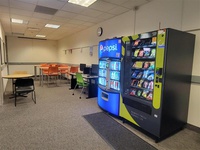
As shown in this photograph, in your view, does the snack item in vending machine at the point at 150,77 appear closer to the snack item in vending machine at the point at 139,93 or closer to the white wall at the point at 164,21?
the snack item in vending machine at the point at 139,93

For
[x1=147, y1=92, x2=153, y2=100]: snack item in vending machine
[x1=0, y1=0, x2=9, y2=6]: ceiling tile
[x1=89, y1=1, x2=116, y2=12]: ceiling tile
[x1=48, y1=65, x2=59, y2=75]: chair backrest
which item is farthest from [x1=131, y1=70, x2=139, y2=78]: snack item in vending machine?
[x1=48, y1=65, x2=59, y2=75]: chair backrest

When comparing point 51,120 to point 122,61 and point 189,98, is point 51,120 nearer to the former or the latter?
point 122,61

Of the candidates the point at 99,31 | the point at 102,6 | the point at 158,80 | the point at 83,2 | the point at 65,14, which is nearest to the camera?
the point at 158,80

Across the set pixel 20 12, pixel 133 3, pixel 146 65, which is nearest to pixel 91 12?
pixel 133 3

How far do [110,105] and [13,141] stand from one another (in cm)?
202

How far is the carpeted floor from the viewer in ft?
6.92

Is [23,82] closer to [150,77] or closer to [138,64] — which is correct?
[138,64]

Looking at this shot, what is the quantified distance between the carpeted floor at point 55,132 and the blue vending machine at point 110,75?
389 mm

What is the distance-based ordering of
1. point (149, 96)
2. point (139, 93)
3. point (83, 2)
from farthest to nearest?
point (83, 2) < point (139, 93) < point (149, 96)

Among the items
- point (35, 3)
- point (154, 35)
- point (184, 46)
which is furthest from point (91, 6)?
point (184, 46)

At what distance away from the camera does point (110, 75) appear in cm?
335

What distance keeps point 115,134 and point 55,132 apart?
113 cm

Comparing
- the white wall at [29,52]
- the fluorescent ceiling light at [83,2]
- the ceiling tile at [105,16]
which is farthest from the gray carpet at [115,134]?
the white wall at [29,52]

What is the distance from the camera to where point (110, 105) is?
321 cm
